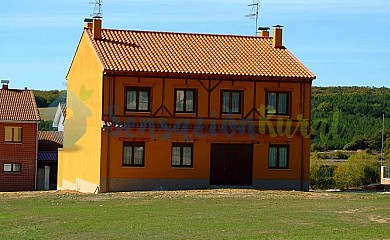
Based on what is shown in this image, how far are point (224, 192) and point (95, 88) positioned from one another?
913 cm

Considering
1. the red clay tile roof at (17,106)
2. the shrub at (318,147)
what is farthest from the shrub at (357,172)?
the red clay tile roof at (17,106)

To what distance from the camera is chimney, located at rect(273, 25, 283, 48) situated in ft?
155

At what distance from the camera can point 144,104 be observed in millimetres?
42219

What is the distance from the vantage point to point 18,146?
195 feet

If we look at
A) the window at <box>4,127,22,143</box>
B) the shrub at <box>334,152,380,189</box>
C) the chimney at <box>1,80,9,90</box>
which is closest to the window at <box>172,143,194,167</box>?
the window at <box>4,127,22,143</box>

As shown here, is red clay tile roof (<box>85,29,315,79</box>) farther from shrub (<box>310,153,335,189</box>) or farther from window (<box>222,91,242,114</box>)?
shrub (<box>310,153,335,189</box>)

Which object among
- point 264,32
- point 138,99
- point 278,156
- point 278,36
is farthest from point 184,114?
point 264,32

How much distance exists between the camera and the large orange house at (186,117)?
41.7 m

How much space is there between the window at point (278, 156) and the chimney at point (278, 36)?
6.92m

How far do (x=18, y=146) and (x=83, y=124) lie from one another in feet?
49.2

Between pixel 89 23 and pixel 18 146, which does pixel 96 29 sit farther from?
pixel 18 146

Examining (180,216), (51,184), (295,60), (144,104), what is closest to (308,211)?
(180,216)

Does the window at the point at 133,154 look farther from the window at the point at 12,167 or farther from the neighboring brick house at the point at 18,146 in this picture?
the window at the point at 12,167

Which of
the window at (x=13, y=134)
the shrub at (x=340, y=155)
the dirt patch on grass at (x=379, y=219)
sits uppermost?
the window at (x=13, y=134)
